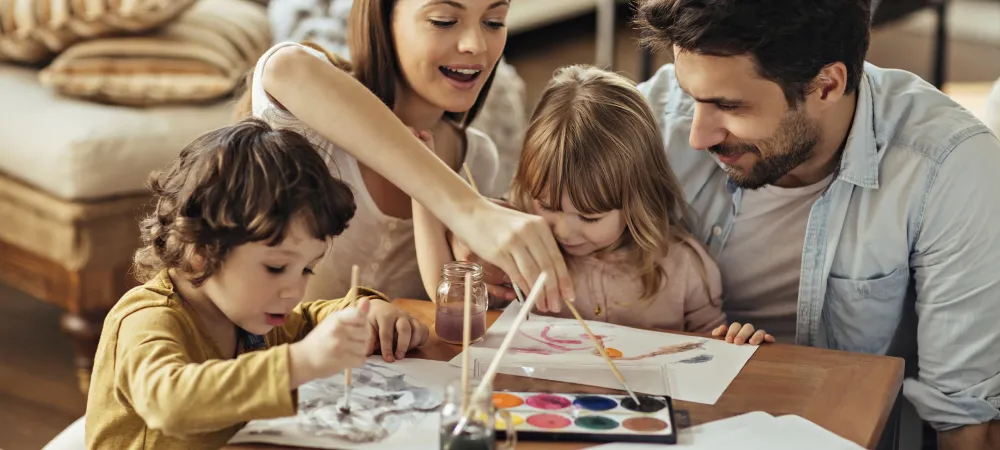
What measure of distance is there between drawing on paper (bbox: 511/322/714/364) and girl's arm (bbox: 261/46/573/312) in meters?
0.07

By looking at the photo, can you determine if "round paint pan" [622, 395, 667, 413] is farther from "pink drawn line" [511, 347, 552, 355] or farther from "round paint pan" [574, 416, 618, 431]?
"pink drawn line" [511, 347, 552, 355]

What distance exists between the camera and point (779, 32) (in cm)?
159

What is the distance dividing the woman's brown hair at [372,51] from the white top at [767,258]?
644mm

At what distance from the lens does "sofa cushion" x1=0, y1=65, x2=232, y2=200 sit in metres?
2.70

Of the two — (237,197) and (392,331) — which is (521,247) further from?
(237,197)

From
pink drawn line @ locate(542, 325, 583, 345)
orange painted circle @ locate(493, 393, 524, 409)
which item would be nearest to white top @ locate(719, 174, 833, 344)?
pink drawn line @ locate(542, 325, 583, 345)

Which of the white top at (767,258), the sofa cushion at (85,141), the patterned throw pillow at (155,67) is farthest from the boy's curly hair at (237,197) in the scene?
the patterned throw pillow at (155,67)

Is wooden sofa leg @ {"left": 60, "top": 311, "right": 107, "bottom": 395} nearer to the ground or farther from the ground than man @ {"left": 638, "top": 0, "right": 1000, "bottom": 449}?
nearer to the ground

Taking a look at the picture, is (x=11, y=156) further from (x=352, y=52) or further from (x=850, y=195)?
(x=850, y=195)

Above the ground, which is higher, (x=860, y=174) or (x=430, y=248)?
(x=860, y=174)

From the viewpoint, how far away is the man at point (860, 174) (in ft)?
5.30

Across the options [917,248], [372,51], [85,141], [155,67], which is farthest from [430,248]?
[155,67]

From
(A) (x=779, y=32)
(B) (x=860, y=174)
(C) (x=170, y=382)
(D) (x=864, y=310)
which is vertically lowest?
(D) (x=864, y=310)

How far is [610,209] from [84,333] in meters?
1.62
